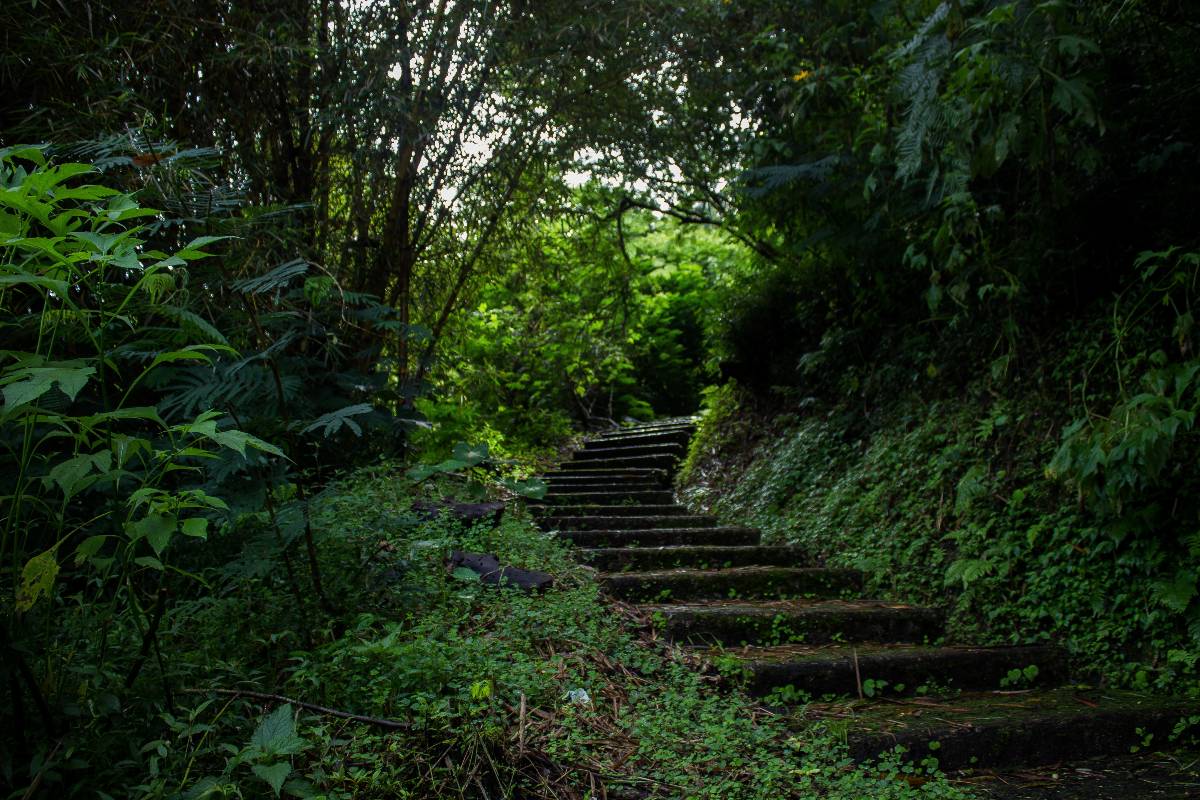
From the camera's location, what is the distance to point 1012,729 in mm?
2674

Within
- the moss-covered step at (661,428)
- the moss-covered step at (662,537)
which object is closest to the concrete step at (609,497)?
the moss-covered step at (662,537)

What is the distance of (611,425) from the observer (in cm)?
1131

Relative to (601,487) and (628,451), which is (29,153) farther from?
(628,451)

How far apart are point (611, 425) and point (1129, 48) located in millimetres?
8172

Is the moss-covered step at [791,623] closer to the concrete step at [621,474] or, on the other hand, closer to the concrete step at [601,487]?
the concrete step at [601,487]

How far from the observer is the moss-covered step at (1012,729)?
260cm

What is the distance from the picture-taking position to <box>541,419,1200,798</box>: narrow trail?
8.65 feet

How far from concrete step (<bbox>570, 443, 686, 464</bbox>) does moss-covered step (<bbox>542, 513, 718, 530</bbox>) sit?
93.7 inches

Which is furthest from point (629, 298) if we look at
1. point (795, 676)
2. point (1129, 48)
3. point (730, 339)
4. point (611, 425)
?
point (795, 676)

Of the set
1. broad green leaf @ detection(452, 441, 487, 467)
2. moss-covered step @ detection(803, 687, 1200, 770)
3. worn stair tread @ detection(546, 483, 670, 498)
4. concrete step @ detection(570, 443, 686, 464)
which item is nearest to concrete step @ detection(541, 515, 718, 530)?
worn stair tread @ detection(546, 483, 670, 498)

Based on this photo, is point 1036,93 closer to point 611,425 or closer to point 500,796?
point 500,796

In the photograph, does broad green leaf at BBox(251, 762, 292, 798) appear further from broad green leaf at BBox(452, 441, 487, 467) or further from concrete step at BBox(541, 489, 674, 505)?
concrete step at BBox(541, 489, 674, 505)

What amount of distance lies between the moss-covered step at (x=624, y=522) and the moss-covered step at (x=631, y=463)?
2075 mm

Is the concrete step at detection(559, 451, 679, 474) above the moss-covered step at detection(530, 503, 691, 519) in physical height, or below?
above
